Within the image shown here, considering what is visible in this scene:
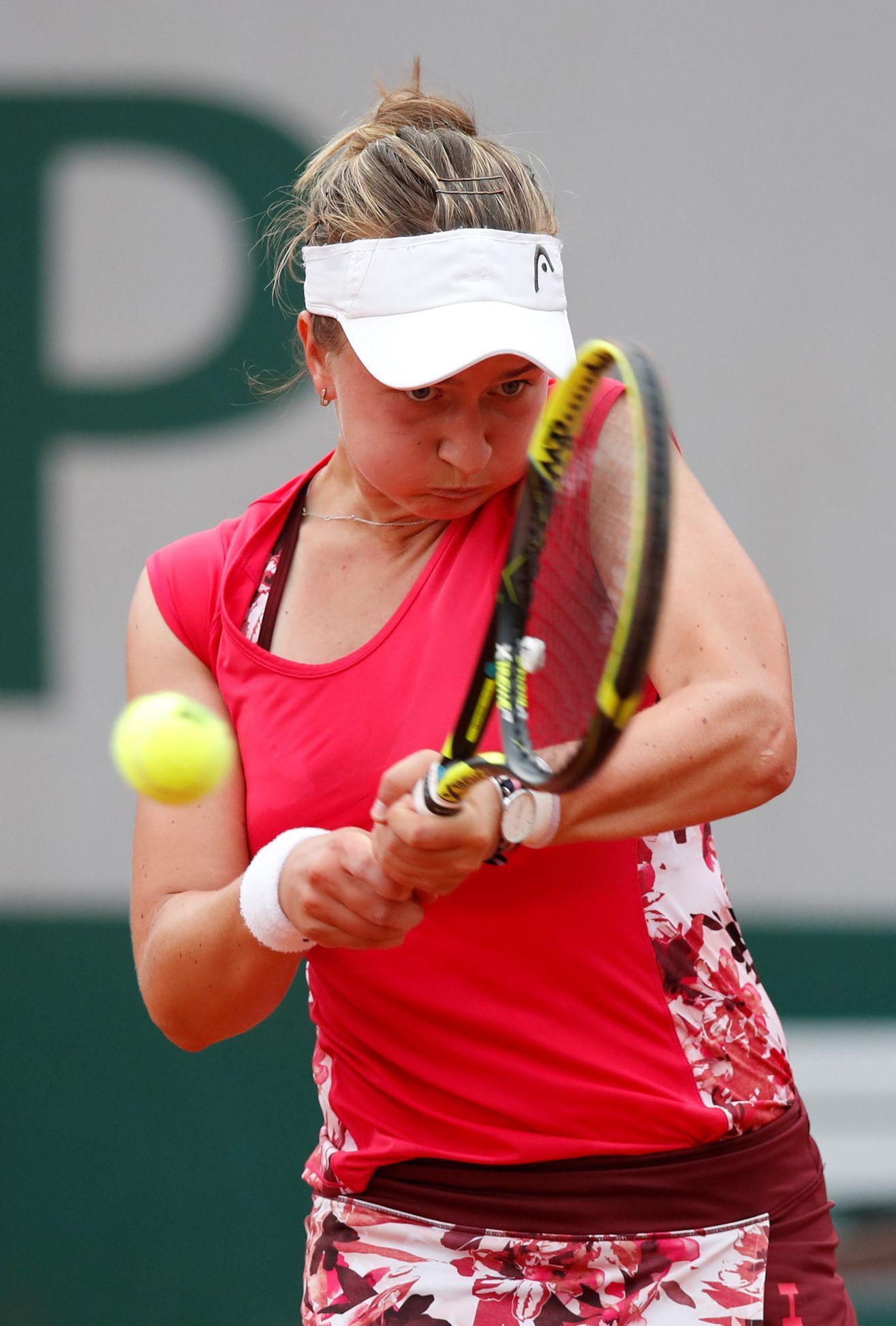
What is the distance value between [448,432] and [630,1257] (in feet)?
2.99

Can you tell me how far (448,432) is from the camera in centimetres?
170

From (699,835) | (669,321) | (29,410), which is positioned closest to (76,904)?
(29,410)

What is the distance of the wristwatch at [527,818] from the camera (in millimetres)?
1442

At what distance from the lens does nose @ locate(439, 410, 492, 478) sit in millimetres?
1684

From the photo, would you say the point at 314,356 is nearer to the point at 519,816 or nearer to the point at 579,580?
the point at 579,580

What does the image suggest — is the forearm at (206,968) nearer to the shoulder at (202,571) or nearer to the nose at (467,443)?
the shoulder at (202,571)

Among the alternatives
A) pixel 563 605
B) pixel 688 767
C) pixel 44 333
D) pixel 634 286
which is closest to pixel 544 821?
pixel 688 767

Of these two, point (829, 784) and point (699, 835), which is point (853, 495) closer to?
point (829, 784)

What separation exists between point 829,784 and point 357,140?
2077 millimetres

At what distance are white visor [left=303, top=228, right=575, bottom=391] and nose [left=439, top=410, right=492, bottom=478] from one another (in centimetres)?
7

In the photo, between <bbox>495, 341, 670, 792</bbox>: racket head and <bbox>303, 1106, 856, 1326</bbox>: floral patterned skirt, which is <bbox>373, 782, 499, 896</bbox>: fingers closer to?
<bbox>495, 341, 670, 792</bbox>: racket head

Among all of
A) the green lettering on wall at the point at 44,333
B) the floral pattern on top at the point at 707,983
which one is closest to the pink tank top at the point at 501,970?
the floral pattern on top at the point at 707,983

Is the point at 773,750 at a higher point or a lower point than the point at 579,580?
lower

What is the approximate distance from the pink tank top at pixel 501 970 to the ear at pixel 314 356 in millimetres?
275
